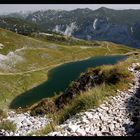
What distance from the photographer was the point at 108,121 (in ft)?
30.6

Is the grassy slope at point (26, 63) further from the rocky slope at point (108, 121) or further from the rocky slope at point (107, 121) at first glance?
the rocky slope at point (108, 121)

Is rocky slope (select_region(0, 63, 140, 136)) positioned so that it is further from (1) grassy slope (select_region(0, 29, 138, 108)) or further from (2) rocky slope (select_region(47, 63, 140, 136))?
(1) grassy slope (select_region(0, 29, 138, 108))

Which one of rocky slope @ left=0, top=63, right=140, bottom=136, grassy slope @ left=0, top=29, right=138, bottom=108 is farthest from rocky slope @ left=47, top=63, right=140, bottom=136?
grassy slope @ left=0, top=29, right=138, bottom=108

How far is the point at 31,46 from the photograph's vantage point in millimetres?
187875

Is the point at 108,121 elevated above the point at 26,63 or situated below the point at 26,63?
Answer: above

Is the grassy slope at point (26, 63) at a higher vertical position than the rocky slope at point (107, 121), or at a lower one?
lower

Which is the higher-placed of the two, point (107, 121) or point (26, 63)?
point (107, 121)

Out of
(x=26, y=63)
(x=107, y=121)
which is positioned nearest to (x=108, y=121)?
(x=107, y=121)

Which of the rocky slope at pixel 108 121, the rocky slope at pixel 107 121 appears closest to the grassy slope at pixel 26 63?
the rocky slope at pixel 107 121

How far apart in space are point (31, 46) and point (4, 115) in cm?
17185

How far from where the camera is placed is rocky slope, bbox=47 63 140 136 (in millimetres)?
8203

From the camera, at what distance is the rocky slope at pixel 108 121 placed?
820 centimetres

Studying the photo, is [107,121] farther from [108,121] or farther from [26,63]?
[26,63]

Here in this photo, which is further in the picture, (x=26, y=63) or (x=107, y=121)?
(x=26, y=63)
